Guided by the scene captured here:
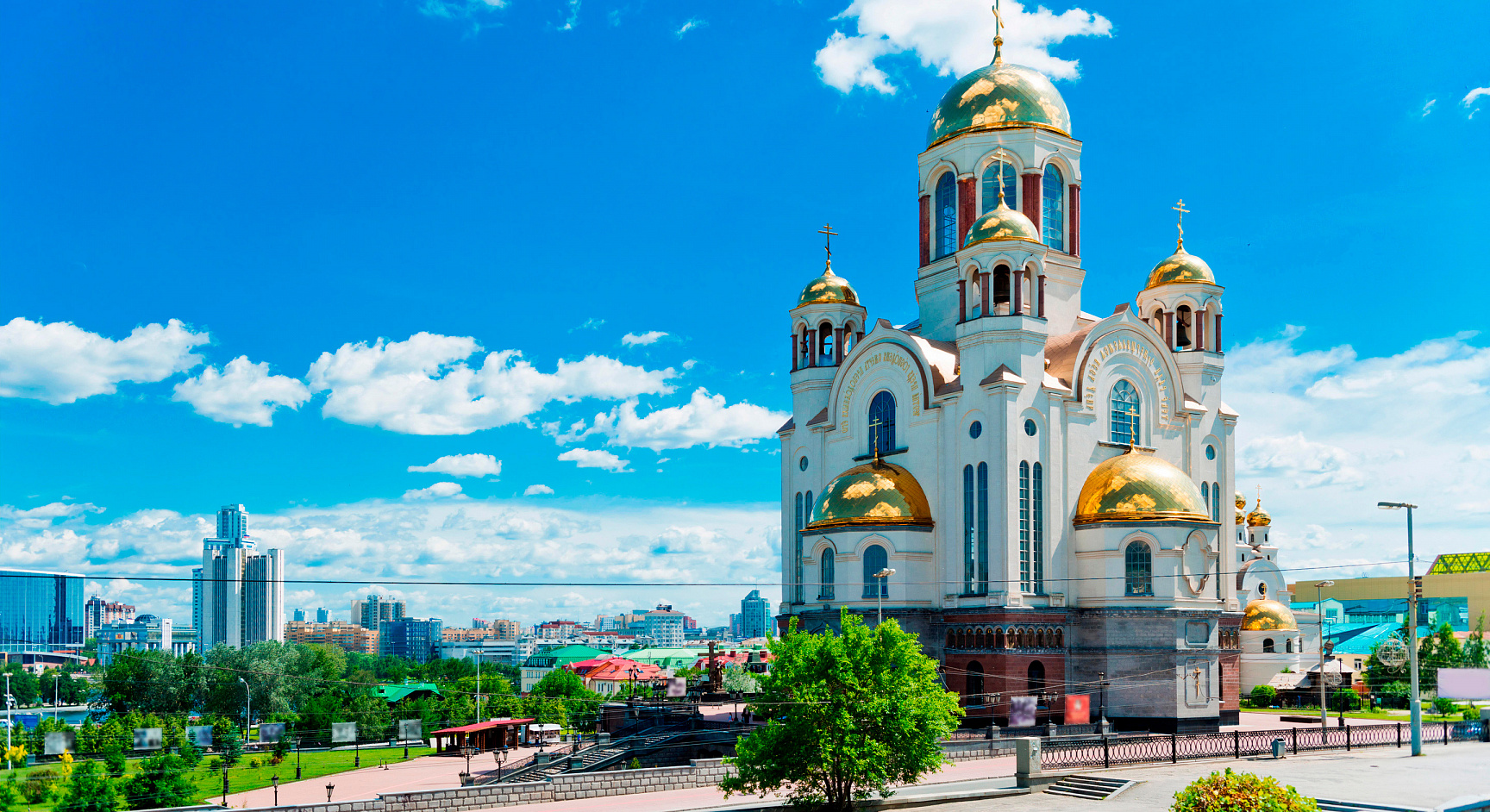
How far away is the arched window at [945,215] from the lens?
4803 cm

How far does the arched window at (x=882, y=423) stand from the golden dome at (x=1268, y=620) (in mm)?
22867

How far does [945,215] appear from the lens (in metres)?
48.3

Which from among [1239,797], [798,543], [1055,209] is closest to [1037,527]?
[798,543]

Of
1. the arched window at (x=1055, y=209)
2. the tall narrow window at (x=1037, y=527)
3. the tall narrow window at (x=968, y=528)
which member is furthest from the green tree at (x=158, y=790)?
the arched window at (x=1055, y=209)

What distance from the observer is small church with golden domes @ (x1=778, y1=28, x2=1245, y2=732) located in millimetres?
39812

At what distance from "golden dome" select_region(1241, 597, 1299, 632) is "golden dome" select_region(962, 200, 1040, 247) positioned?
25241mm

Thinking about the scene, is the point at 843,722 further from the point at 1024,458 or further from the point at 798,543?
the point at 798,543

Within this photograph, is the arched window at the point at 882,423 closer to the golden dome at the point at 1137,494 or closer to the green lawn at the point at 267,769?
the golden dome at the point at 1137,494

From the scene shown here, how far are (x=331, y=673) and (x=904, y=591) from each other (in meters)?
67.6

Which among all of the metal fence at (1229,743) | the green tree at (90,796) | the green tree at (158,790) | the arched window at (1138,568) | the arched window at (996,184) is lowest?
the green tree at (158,790)

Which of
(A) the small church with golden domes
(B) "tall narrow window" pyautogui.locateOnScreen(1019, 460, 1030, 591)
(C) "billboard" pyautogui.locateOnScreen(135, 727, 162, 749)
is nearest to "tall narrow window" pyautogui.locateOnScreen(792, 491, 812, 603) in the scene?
(A) the small church with golden domes

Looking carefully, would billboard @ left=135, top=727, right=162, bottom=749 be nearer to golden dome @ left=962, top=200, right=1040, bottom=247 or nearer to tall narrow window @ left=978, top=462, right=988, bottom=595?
tall narrow window @ left=978, top=462, right=988, bottom=595

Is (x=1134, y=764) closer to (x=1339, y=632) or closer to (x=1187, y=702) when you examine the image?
(x=1187, y=702)

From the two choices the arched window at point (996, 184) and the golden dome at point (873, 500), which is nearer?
the golden dome at point (873, 500)
